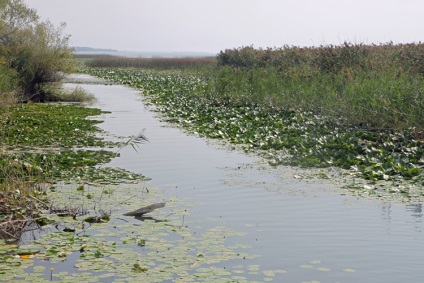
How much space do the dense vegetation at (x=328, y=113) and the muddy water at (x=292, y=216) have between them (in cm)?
122

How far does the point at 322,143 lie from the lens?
14.3 metres

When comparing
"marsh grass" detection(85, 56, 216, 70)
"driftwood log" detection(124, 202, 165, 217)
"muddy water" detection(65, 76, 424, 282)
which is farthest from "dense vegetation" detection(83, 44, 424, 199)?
"marsh grass" detection(85, 56, 216, 70)

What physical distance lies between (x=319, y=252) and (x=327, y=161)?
571cm

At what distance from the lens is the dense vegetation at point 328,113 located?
12.9 meters

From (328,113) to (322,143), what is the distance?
12.3 ft

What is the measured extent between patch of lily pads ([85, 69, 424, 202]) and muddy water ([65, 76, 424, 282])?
Result: 2.24ft

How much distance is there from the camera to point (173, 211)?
8.86 meters

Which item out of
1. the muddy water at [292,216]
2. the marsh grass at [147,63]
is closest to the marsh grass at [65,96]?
the muddy water at [292,216]

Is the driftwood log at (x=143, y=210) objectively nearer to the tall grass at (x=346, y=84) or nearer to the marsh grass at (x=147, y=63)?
the tall grass at (x=346, y=84)

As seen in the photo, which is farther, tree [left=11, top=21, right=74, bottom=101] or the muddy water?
tree [left=11, top=21, right=74, bottom=101]

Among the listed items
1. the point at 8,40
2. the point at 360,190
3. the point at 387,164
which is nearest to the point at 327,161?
the point at 387,164

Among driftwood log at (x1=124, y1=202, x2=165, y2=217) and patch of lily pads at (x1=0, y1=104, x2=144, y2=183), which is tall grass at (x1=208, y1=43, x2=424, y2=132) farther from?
driftwood log at (x1=124, y1=202, x2=165, y2=217)

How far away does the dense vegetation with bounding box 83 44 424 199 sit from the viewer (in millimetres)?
12922

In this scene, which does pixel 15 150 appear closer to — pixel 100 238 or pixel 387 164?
pixel 100 238
